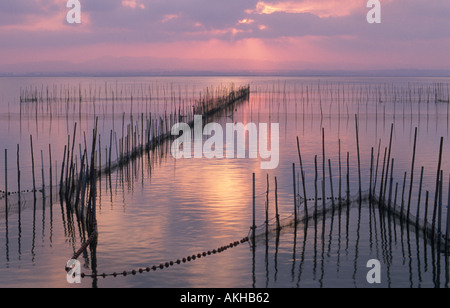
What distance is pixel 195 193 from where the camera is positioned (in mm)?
20781

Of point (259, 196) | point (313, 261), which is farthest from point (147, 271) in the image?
point (259, 196)

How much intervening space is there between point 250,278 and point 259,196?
308 inches

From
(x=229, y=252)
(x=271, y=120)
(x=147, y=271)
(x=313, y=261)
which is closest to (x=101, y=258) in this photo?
(x=147, y=271)

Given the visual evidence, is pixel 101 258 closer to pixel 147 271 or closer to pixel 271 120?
pixel 147 271

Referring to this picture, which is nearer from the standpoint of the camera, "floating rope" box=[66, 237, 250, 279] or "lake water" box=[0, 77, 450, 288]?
"floating rope" box=[66, 237, 250, 279]

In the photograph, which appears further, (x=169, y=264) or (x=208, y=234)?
(x=208, y=234)

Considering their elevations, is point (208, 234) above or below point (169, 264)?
above

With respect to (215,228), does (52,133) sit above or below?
above

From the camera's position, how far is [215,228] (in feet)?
52.6

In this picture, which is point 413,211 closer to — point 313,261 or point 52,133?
point 313,261

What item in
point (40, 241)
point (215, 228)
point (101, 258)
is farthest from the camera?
A: point (215, 228)

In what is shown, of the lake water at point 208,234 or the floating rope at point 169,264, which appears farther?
the lake water at point 208,234
